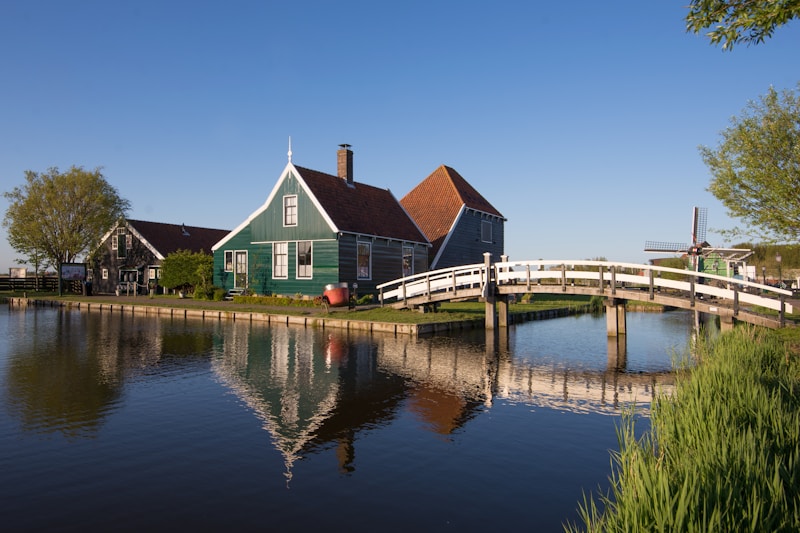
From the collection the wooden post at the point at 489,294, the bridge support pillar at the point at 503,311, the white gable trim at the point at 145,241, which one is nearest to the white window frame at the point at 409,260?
the bridge support pillar at the point at 503,311

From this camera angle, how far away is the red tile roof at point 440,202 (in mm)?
39500

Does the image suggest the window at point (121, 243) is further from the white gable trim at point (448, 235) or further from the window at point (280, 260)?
the white gable trim at point (448, 235)

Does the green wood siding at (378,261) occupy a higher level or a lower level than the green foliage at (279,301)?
higher

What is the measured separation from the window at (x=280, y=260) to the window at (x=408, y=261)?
24.2ft

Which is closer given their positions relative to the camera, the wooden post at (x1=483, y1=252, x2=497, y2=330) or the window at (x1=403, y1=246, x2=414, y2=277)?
the wooden post at (x1=483, y1=252, x2=497, y2=330)

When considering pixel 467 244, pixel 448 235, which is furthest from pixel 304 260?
pixel 467 244

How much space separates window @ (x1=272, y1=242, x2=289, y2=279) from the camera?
32.1 meters

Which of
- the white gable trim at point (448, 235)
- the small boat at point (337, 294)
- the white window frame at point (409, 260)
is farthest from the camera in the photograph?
the white gable trim at point (448, 235)

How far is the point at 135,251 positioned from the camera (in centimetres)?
4597

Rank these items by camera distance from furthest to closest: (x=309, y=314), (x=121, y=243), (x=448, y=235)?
(x=121, y=243), (x=448, y=235), (x=309, y=314)

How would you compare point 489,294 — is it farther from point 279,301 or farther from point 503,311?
point 279,301

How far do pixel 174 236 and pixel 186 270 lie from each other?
11.9 metres

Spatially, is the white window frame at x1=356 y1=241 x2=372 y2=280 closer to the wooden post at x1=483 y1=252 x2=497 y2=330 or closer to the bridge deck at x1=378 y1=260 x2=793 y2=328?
the bridge deck at x1=378 y1=260 x2=793 y2=328

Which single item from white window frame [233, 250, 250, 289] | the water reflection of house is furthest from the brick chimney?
the water reflection of house
